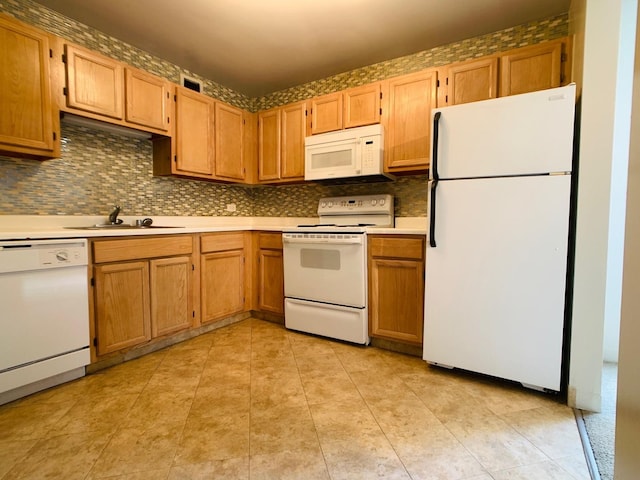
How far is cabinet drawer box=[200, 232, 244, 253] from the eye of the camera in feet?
8.77

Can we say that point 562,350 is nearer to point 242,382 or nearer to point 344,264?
point 344,264

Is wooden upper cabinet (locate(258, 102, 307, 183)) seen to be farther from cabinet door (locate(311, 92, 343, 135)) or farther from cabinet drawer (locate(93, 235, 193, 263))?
cabinet drawer (locate(93, 235, 193, 263))

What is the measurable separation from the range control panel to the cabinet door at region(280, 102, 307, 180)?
37cm

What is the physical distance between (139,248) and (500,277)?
2.30m

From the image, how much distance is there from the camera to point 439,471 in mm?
1202

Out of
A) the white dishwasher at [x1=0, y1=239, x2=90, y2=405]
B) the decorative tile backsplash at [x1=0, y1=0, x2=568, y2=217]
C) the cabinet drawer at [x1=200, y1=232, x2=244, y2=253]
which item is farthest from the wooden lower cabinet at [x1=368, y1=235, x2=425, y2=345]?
the white dishwasher at [x1=0, y1=239, x2=90, y2=405]

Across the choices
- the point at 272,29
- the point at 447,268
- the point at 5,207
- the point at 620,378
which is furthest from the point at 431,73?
the point at 5,207

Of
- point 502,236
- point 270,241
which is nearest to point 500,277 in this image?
point 502,236

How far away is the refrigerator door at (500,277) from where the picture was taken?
1.65 meters

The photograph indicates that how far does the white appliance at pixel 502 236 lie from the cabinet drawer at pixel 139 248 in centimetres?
183

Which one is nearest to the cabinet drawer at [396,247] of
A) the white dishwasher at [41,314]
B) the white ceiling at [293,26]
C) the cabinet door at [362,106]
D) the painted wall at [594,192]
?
the painted wall at [594,192]

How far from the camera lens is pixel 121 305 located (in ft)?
6.87

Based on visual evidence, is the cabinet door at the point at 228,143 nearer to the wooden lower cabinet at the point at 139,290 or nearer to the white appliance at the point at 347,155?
the white appliance at the point at 347,155

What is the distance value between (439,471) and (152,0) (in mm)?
3028
